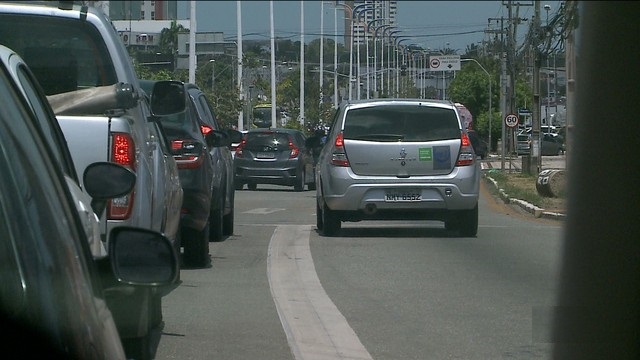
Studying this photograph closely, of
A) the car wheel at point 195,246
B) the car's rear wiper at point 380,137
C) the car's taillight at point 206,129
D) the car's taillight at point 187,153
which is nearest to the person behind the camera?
the car wheel at point 195,246

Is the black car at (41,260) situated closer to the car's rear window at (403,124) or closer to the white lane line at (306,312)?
the white lane line at (306,312)

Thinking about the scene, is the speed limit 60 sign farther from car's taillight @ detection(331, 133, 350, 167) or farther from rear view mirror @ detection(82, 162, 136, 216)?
rear view mirror @ detection(82, 162, 136, 216)

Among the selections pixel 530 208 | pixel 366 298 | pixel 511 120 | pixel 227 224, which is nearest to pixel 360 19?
pixel 511 120

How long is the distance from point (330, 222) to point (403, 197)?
1.05 m

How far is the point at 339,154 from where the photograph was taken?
14.3 meters

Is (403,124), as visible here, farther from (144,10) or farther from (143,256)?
(143,256)

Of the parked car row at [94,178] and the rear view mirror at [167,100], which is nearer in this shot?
the parked car row at [94,178]

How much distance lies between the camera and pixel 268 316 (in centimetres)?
825

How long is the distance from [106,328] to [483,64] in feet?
126

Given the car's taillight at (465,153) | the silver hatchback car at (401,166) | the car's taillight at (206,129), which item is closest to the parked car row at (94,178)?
the car's taillight at (206,129)

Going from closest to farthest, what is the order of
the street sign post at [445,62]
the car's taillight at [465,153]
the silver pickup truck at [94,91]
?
1. the silver pickup truck at [94,91]
2. the car's taillight at [465,153]
3. the street sign post at [445,62]

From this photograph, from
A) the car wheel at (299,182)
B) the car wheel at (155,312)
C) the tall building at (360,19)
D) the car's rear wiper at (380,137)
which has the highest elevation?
the tall building at (360,19)

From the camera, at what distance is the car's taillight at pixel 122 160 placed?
22.1 feet

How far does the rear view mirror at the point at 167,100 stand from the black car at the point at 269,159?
64.9 feet
